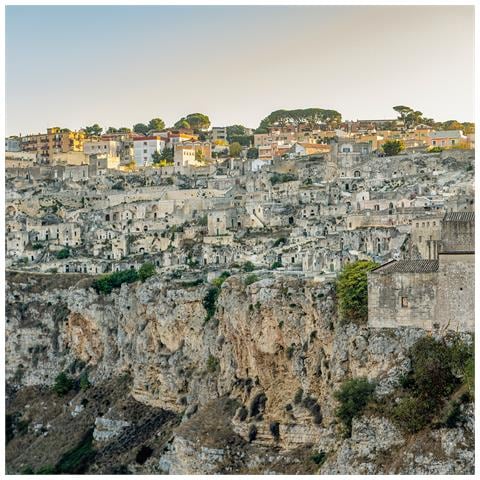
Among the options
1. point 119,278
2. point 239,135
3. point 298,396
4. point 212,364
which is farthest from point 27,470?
point 239,135

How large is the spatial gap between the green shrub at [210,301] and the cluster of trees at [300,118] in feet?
157

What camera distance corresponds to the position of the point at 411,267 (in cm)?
3712

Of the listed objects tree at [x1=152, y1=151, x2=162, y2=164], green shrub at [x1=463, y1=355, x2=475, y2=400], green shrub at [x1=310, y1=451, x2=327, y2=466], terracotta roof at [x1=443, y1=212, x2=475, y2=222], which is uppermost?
tree at [x1=152, y1=151, x2=162, y2=164]

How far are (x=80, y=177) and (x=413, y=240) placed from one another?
39121 mm

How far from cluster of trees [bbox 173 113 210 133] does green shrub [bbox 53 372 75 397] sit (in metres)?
47.7

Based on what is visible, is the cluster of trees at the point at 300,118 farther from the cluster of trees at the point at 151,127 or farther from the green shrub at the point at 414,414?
the green shrub at the point at 414,414

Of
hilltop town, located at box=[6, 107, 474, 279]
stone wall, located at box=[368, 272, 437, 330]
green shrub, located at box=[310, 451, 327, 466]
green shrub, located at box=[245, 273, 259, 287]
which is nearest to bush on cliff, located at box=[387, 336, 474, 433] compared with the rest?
stone wall, located at box=[368, 272, 437, 330]

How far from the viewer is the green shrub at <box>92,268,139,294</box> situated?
5697 centimetres

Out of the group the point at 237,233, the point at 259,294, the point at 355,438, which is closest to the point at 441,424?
the point at 355,438

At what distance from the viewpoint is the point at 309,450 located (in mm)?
40594

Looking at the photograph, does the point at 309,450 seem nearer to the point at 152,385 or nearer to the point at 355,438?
the point at 355,438

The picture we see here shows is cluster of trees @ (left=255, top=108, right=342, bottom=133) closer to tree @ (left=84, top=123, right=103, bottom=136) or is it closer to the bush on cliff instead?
tree @ (left=84, top=123, right=103, bottom=136)

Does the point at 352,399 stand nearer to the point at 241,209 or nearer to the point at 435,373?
the point at 435,373

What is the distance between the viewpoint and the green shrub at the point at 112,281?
5697cm
